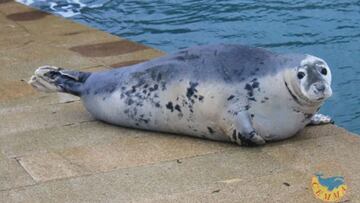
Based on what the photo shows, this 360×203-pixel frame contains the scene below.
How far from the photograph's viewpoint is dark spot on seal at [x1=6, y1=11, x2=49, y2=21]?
8.79m

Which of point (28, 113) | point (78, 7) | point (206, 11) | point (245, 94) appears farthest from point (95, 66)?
point (78, 7)

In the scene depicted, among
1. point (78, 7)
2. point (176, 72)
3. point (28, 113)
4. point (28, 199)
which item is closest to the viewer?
point (28, 199)

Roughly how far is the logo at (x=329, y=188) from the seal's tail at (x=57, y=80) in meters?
1.78

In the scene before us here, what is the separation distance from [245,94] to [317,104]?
0.36m

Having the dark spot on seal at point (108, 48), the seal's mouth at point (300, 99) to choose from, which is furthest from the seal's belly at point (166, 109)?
the dark spot on seal at point (108, 48)

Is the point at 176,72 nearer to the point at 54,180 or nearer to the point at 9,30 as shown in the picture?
the point at 54,180

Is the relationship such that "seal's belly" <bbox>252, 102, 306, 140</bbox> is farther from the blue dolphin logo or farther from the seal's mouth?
the blue dolphin logo

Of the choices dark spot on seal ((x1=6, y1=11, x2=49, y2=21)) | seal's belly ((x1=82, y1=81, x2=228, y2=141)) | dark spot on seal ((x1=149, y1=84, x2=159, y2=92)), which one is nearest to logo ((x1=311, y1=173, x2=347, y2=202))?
seal's belly ((x1=82, y1=81, x2=228, y2=141))

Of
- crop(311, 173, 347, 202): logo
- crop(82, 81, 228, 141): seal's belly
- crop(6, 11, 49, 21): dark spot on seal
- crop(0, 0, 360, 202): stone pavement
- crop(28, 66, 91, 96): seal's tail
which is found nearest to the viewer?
crop(311, 173, 347, 202): logo

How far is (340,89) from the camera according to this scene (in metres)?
6.64

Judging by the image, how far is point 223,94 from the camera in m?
4.48

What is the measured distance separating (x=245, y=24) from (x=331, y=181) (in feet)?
16.3

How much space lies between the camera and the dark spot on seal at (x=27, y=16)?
8789 mm

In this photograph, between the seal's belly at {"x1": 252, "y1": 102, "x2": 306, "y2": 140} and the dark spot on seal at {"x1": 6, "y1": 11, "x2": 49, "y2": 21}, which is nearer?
the seal's belly at {"x1": 252, "y1": 102, "x2": 306, "y2": 140}
